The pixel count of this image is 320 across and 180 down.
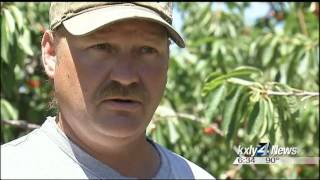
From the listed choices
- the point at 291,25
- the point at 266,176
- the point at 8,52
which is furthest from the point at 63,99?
the point at 291,25

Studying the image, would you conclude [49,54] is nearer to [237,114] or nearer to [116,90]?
[116,90]

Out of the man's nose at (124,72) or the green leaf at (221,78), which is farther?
the green leaf at (221,78)

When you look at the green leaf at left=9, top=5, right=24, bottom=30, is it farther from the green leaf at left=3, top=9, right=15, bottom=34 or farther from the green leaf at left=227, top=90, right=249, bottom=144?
the green leaf at left=227, top=90, right=249, bottom=144

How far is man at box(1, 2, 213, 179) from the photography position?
993 millimetres

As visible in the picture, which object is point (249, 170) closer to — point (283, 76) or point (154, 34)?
point (283, 76)

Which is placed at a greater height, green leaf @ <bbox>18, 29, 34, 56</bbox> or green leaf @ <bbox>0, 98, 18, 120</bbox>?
green leaf @ <bbox>18, 29, 34, 56</bbox>

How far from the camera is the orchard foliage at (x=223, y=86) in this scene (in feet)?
6.47

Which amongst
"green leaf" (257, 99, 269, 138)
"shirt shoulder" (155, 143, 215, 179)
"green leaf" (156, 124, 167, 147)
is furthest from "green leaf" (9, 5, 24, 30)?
"shirt shoulder" (155, 143, 215, 179)

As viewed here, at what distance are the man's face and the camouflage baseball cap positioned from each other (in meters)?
0.02

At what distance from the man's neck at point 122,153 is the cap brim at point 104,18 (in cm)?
18

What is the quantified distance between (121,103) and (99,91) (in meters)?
0.04

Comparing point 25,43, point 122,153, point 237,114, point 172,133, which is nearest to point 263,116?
point 237,114

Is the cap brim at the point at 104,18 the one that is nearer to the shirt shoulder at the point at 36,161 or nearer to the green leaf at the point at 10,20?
the shirt shoulder at the point at 36,161

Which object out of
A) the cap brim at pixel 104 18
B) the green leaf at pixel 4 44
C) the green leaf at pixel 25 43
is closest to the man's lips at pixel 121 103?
the cap brim at pixel 104 18
